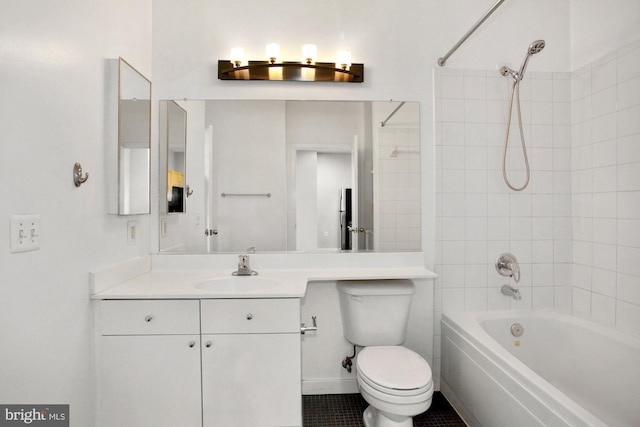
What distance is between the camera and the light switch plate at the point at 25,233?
41.5 inches

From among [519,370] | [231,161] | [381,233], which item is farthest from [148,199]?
[519,370]

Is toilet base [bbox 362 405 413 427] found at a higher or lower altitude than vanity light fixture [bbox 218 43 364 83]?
lower

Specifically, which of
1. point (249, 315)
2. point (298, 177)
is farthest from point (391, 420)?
point (298, 177)

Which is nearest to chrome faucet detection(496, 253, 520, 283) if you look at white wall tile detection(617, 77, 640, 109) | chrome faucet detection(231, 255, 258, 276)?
white wall tile detection(617, 77, 640, 109)

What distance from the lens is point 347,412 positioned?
1.90 metres

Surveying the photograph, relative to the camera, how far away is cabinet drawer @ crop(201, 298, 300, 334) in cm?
149

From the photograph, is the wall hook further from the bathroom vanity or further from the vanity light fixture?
the vanity light fixture

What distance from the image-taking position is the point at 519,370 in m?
1.36

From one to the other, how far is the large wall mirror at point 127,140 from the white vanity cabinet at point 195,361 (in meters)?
0.50

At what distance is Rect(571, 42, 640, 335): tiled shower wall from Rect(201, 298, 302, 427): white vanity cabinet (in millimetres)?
1734

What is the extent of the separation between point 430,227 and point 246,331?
4.08ft

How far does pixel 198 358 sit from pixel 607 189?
7.52ft

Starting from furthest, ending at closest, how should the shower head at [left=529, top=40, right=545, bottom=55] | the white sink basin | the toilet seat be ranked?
the white sink basin → the shower head at [left=529, top=40, right=545, bottom=55] → the toilet seat
